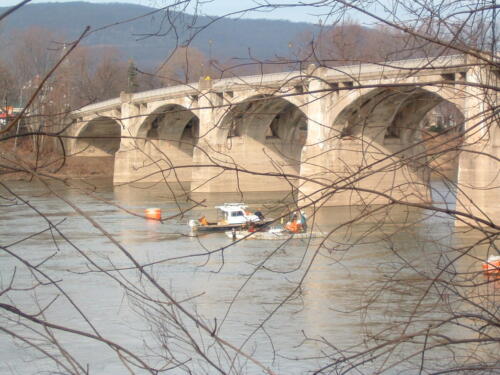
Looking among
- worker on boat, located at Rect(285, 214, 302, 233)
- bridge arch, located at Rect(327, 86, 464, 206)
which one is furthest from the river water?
bridge arch, located at Rect(327, 86, 464, 206)

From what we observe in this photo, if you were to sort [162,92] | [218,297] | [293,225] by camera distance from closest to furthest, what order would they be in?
[293,225]
[218,297]
[162,92]

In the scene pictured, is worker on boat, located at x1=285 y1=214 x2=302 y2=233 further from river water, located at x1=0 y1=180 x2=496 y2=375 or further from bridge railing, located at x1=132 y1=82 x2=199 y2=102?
bridge railing, located at x1=132 y1=82 x2=199 y2=102

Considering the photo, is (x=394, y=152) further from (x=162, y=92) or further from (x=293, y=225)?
(x=162, y=92)

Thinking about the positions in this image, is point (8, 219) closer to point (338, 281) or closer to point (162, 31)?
point (338, 281)

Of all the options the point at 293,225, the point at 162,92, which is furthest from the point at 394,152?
the point at 162,92

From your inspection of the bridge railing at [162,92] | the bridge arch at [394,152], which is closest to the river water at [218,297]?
the bridge arch at [394,152]

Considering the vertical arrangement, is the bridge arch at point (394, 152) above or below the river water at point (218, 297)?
above

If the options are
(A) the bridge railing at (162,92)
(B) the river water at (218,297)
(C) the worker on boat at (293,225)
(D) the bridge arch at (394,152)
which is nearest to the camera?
(D) the bridge arch at (394,152)

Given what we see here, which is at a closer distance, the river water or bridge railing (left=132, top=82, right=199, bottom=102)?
the river water

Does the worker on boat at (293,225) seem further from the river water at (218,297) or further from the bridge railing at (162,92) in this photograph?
the bridge railing at (162,92)

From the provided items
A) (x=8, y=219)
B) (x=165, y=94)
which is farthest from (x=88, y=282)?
(x=165, y=94)

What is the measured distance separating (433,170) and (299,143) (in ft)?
128

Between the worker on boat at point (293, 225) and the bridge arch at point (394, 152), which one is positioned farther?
the worker on boat at point (293, 225)

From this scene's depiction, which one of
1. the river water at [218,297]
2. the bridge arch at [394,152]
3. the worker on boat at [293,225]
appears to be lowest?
the river water at [218,297]
